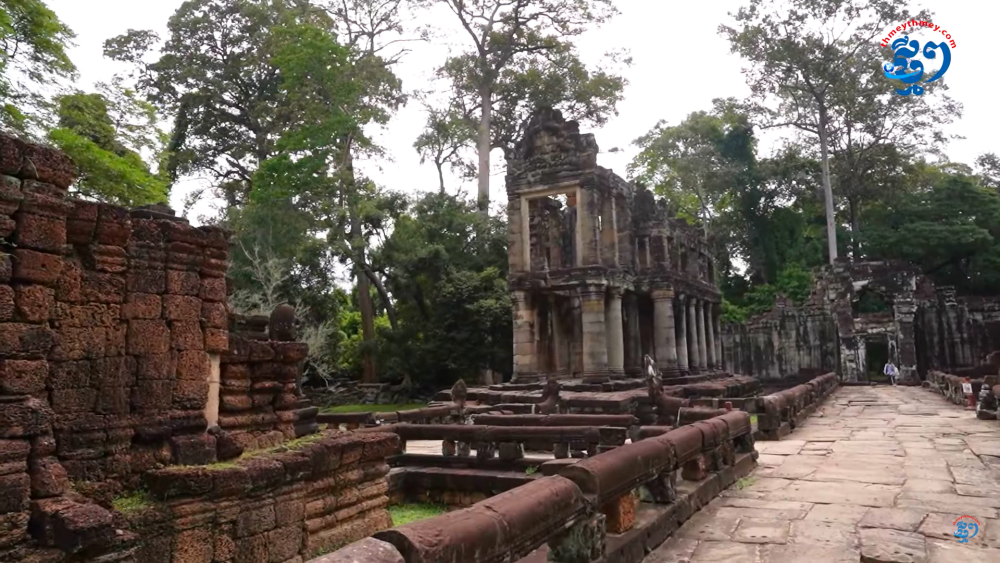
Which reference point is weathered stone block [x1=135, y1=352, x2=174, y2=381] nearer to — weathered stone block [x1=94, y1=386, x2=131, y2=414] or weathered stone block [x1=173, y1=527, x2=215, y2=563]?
weathered stone block [x1=94, y1=386, x2=131, y2=414]

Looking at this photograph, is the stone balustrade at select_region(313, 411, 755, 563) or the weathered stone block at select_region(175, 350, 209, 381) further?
the weathered stone block at select_region(175, 350, 209, 381)

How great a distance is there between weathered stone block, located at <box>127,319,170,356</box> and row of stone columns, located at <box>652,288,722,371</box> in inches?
657

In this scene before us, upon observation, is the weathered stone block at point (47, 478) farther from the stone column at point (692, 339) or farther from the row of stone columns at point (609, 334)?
the stone column at point (692, 339)

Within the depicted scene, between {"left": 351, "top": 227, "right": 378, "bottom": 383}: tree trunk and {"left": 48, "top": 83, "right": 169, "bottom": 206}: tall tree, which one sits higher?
{"left": 48, "top": 83, "right": 169, "bottom": 206}: tall tree

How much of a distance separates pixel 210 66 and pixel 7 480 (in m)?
32.8

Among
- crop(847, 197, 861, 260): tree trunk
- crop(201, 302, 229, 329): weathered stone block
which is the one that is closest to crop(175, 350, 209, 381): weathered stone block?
crop(201, 302, 229, 329): weathered stone block

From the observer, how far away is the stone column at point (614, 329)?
17859mm

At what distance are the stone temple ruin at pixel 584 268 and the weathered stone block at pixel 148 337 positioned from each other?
13.2 m

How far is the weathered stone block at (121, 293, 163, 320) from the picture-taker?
4584 millimetres

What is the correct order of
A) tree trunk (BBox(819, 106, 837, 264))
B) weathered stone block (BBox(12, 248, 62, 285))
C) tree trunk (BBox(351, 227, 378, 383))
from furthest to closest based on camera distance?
tree trunk (BBox(819, 106, 837, 264)), tree trunk (BBox(351, 227, 378, 383)), weathered stone block (BBox(12, 248, 62, 285))

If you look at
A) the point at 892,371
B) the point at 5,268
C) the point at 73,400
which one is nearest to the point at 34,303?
the point at 5,268

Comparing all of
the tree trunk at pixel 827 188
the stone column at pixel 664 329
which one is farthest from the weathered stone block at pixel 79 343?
the tree trunk at pixel 827 188

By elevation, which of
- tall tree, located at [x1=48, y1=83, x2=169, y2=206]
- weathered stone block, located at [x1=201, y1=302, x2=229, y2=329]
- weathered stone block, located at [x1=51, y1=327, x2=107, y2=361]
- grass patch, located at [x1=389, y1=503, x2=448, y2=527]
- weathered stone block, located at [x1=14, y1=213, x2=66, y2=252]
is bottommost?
grass patch, located at [x1=389, y1=503, x2=448, y2=527]

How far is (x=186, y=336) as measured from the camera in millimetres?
4977
